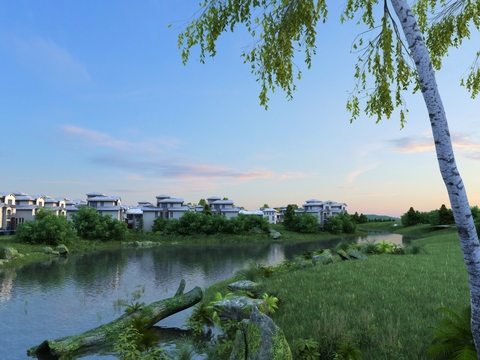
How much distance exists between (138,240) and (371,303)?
180 feet

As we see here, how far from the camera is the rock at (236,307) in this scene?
11547 mm

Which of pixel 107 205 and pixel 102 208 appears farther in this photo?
pixel 107 205

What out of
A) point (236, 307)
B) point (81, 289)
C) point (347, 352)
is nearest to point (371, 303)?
point (236, 307)

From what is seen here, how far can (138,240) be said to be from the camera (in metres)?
61.6

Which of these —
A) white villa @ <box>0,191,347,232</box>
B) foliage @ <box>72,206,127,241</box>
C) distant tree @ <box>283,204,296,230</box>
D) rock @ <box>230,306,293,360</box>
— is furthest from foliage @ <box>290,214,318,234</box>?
rock @ <box>230,306,293,360</box>

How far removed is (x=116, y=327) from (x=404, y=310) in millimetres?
10142

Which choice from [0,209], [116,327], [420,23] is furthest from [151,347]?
[0,209]

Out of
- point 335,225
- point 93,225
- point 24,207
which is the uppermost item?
point 24,207

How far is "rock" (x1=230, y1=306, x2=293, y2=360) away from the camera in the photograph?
7.04m

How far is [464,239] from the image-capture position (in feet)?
20.6

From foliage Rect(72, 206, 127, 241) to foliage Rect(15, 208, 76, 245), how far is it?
6259 mm

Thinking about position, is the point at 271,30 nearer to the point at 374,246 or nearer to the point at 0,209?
the point at 374,246

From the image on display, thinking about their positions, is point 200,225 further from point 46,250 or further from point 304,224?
point 46,250

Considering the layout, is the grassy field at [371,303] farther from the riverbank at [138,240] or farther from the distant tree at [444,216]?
the distant tree at [444,216]
